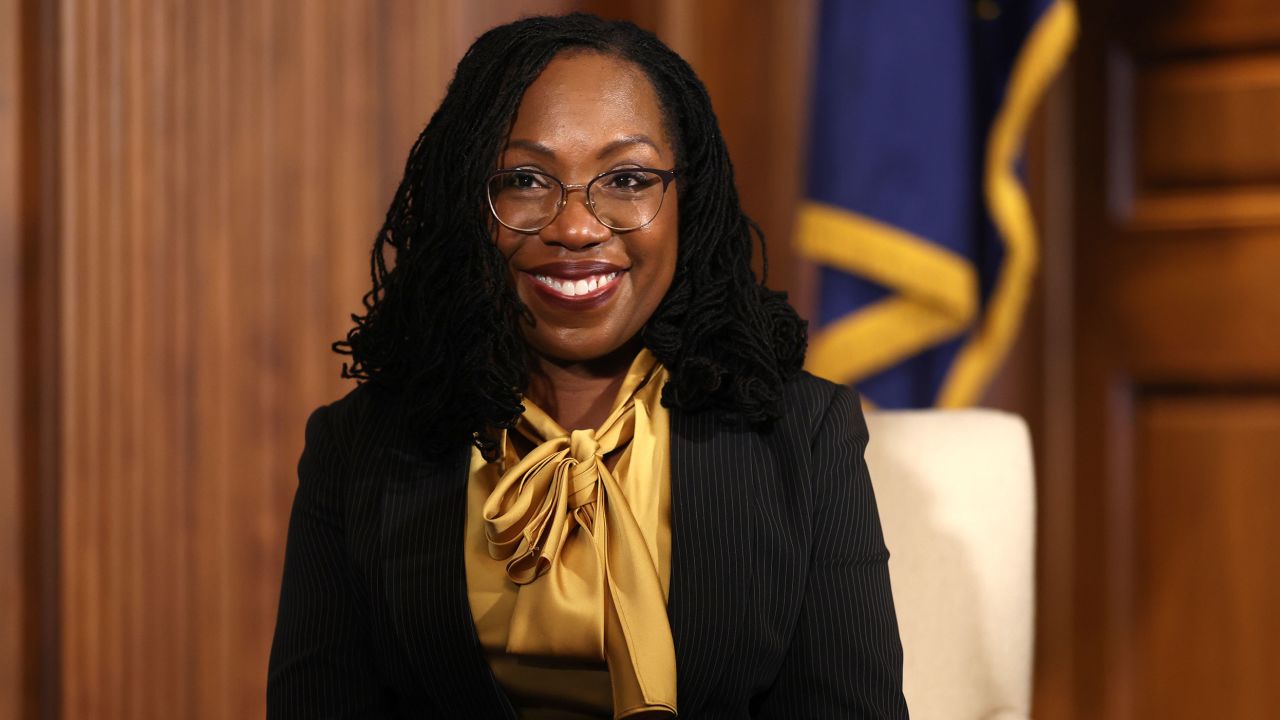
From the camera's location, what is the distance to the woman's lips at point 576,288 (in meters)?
0.93

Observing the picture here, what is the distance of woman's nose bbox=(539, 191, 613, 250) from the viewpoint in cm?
90

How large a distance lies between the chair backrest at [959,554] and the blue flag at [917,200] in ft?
1.82

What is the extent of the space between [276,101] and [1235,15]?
1529mm

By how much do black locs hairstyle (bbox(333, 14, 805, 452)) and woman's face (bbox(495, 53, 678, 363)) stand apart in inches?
→ 0.6

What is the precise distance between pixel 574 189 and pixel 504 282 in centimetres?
9

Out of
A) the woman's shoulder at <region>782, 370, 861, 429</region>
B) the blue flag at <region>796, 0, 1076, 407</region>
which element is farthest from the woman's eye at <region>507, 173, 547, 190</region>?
the blue flag at <region>796, 0, 1076, 407</region>

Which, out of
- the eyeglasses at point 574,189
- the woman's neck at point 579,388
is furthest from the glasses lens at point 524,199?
the woman's neck at point 579,388

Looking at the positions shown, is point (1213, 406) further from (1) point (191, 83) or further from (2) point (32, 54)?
(2) point (32, 54)

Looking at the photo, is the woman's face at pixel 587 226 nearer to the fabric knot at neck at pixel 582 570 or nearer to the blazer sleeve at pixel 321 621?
the fabric knot at neck at pixel 582 570

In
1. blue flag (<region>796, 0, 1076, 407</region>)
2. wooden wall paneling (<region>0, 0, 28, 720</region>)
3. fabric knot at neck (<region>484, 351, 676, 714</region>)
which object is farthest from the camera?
blue flag (<region>796, 0, 1076, 407</region>)

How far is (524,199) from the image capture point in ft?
3.03

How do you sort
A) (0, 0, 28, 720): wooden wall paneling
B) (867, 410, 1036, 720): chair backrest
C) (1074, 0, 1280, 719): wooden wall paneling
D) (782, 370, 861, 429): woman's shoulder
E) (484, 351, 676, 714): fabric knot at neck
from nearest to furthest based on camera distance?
1. (484, 351, 676, 714): fabric knot at neck
2. (782, 370, 861, 429): woman's shoulder
3. (867, 410, 1036, 720): chair backrest
4. (0, 0, 28, 720): wooden wall paneling
5. (1074, 0, 1280, 719): wooden wall paneling

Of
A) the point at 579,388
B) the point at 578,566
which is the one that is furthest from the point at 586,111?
the point at 578,566

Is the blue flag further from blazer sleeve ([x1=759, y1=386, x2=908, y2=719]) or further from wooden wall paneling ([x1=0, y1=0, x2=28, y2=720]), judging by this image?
wooden wall paneling ([x1=0, y1=0, x2=28, y2=720])
